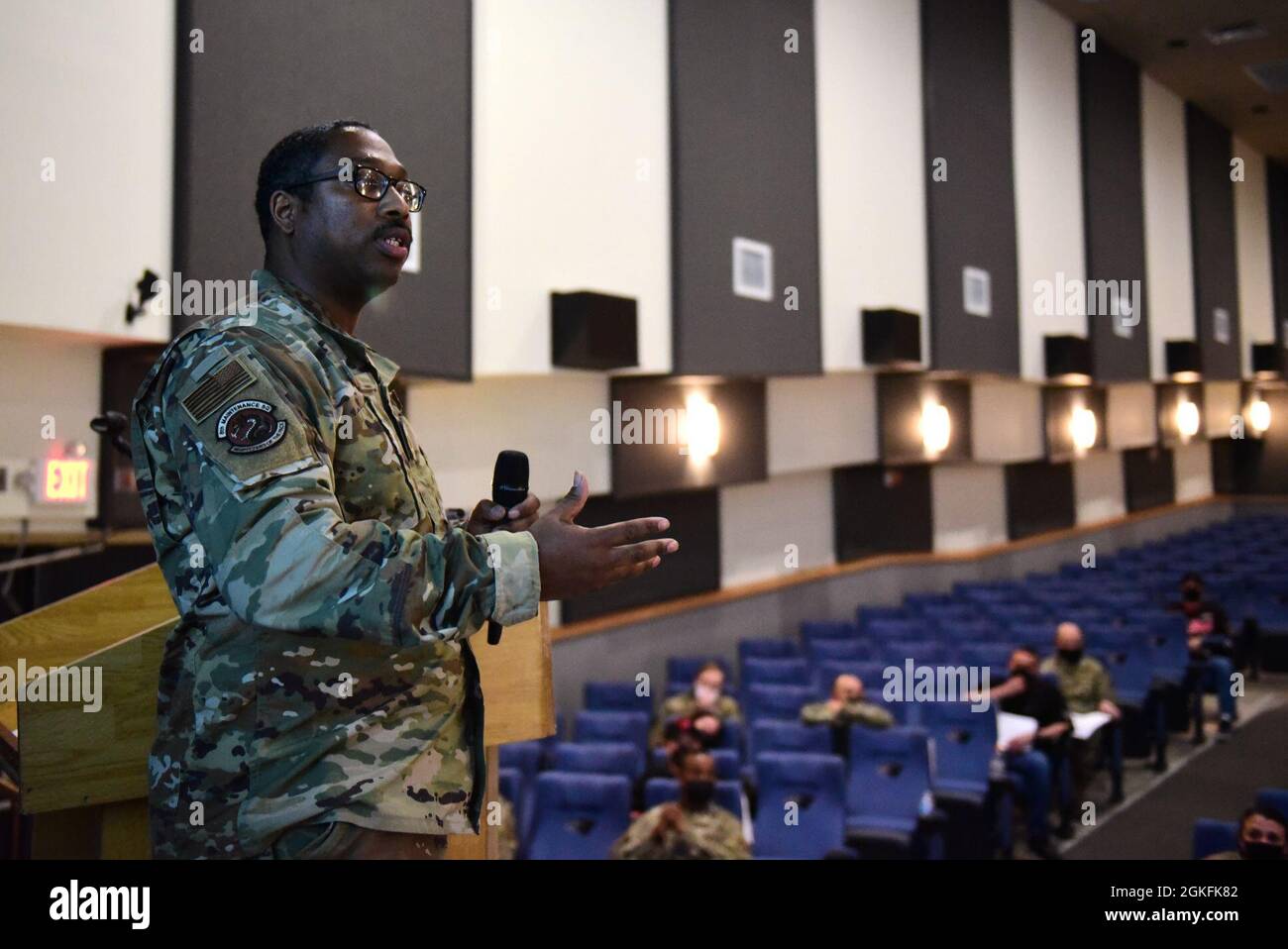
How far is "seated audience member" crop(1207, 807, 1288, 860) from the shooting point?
3.31 m

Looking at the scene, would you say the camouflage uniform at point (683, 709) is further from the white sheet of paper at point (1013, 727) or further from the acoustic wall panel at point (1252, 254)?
the acoustic wall panel at point (1252, 254)

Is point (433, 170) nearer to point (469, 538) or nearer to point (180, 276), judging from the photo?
point (180, 276)

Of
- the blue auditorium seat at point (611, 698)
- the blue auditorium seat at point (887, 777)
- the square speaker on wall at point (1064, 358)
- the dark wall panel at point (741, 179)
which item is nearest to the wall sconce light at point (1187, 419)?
the square speaker on wall at point (1064, 358)

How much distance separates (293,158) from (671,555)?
8.02 metres

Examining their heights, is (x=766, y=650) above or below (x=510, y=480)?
below

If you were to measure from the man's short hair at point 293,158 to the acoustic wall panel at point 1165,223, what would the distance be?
16162 millimetres

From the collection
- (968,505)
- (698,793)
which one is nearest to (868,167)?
(968,505)

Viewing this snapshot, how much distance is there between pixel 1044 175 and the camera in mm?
13180

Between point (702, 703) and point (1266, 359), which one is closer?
point (702, 703)

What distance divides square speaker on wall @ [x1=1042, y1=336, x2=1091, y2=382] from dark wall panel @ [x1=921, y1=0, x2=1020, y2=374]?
0.81 metres

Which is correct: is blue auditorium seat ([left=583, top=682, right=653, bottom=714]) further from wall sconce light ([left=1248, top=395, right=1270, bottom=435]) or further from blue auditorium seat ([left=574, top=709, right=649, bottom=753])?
wall sconce light ([left=1248, top=395, right=1270, bottom=435])

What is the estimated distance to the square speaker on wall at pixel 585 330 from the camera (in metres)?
6.83

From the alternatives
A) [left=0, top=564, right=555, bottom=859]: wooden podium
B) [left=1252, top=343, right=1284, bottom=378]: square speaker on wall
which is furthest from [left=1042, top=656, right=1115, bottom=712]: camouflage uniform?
[left=1252, top=343, right=1284, bottom=378]: square speaker on wall

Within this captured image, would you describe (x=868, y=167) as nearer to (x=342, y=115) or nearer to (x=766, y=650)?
(x=766, y=650)
